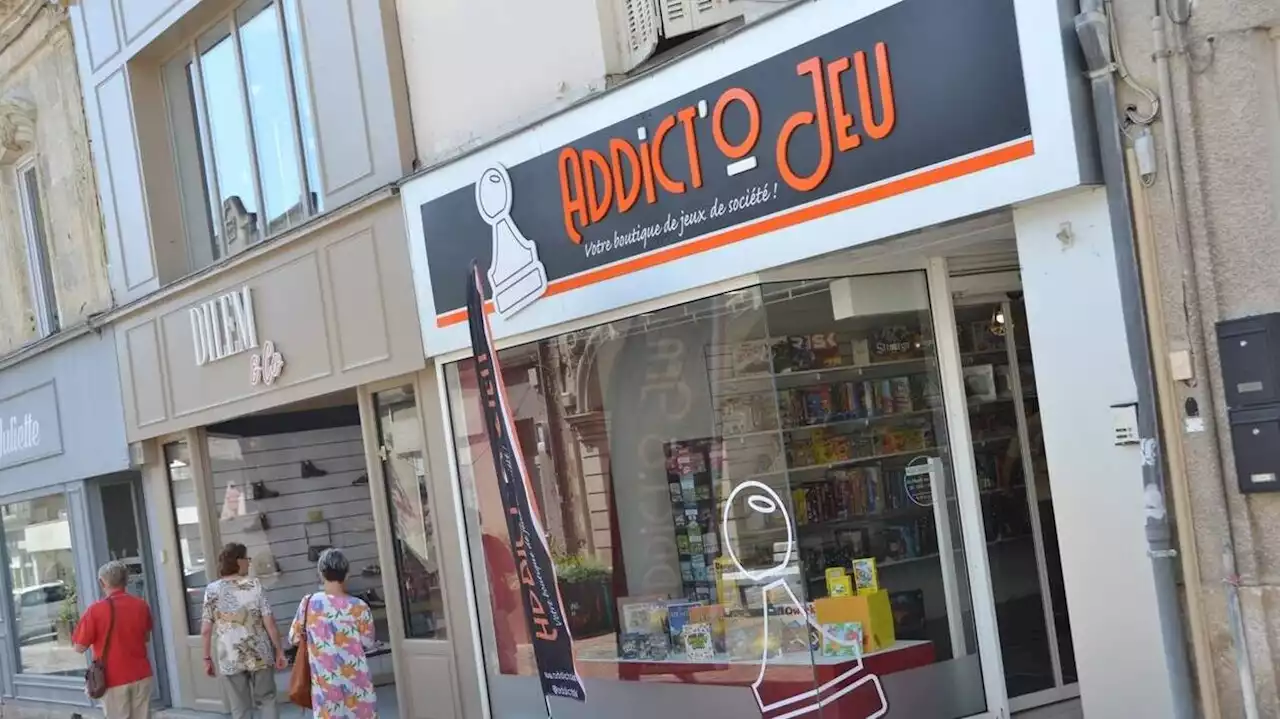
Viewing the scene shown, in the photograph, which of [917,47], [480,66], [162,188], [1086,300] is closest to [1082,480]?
[1086,300]

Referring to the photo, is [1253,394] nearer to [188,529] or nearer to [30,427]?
[188,529]

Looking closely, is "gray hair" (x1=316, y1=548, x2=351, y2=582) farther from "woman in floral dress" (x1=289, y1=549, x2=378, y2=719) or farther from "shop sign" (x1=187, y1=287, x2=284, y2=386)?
"shop sign" (x1=187, y1=287, x2=284, y2=386)

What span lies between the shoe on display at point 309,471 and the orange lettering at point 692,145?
8.55m

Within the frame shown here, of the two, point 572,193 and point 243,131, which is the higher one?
point 243,131

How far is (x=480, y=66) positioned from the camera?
9.35m

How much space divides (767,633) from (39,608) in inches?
492

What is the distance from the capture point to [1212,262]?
5457 millimetres

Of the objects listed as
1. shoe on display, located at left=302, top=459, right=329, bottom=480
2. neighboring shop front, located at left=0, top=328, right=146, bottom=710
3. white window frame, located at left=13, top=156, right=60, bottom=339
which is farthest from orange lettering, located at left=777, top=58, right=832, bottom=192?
white window frame, located at left=13, top=156, right=60, bottom=339

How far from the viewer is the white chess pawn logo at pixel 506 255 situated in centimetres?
881

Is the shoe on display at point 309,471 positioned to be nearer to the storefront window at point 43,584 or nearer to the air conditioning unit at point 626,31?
the storefront window at point 43,584

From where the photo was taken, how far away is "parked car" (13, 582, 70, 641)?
1680 centimetres

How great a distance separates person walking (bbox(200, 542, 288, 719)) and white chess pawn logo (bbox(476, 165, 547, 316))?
292cm

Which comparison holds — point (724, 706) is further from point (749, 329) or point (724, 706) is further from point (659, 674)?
point (749, 329)

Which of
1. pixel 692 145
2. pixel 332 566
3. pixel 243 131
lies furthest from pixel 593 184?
pixel 243 131
